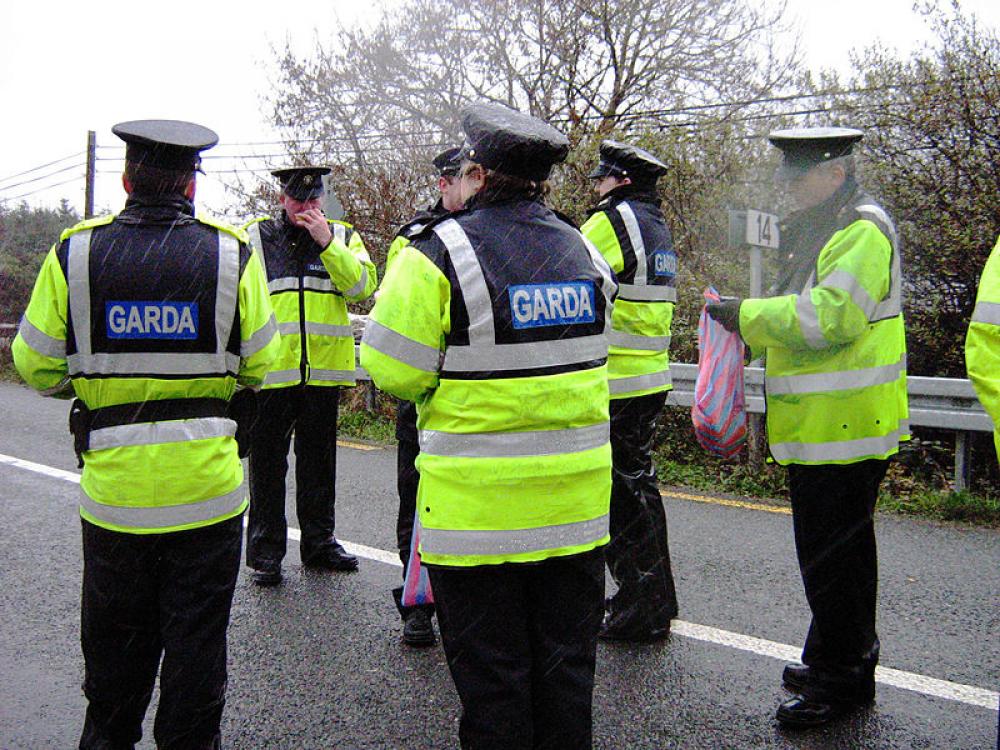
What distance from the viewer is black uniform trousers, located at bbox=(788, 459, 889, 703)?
330 cm

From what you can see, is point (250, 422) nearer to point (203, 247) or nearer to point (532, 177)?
point (203, 247)

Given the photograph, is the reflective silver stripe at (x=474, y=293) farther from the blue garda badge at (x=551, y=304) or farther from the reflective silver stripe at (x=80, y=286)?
the reflective silver stripe at (x=80, y=286)

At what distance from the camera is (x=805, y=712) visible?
3285mm

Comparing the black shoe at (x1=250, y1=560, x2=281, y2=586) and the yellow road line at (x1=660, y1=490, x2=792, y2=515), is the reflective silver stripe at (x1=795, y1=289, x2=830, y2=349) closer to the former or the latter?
the black shoe at (x1=250, y1=560, x2=281, y2=586)

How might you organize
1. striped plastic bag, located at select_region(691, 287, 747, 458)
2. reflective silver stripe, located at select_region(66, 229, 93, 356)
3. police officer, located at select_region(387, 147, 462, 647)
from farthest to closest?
police officer, located at select_region(387, 147, 462, 647), striped plastic bag, located at select_region(691, 287, 747, 458), reflective silver stripe, located at select_region(66, 229, 93, 356)

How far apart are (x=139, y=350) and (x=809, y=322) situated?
2.18m

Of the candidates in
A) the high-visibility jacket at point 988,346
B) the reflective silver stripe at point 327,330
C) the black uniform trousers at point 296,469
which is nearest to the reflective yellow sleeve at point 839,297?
the high-visibility jacket at point 988,346

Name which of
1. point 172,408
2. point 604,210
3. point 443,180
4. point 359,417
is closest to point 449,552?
point 172,408

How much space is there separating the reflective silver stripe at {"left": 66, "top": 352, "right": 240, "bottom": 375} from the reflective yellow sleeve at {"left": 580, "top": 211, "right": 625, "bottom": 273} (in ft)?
6.35

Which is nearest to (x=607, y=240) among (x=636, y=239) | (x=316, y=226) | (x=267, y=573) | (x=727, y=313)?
(x=636, y=239)

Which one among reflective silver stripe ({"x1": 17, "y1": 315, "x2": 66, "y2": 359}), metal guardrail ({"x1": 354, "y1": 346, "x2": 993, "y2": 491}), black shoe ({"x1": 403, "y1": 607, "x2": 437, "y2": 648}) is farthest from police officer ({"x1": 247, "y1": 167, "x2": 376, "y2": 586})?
metal guardrail ({"x1": 354, "y1": 346, "x2": 993, "y2": 491})

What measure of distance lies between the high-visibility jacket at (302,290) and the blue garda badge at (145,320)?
2.19 m

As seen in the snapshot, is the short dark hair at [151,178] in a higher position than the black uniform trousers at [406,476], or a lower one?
higher

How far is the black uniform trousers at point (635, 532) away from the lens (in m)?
4.07
